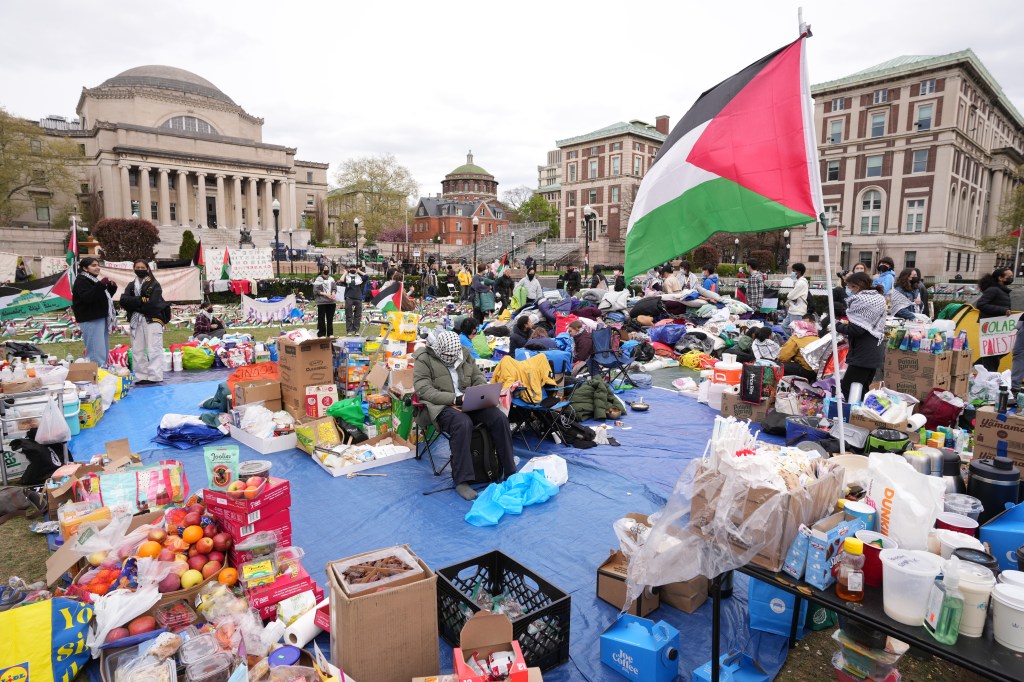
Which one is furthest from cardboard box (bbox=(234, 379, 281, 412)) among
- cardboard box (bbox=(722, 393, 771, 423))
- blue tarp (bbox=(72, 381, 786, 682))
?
cardboard box (bbox=(722, 393, 771, 423))

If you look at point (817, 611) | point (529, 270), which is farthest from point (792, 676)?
point (529, 270)

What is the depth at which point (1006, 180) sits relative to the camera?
53.5 metres

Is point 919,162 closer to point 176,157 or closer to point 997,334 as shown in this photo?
point 997,334

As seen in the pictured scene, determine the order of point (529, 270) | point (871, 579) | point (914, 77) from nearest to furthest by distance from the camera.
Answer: point (871, 579), point (529, 270), point (914, 77)

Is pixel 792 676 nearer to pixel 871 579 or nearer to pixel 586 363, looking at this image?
pixel 871 579

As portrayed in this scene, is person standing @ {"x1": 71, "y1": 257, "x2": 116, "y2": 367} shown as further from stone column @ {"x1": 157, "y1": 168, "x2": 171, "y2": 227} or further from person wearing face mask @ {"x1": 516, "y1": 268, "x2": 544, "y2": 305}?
stone column @ {"x1": 157, "y1": 168, "x2": 171, "y2": 227}

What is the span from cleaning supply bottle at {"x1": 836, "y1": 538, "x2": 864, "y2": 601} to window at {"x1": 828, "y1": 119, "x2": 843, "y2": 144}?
5326cm

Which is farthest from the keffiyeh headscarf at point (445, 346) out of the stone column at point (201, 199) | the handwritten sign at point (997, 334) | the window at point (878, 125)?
the stone column at point (201, 199)

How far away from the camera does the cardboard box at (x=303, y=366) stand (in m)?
6.31

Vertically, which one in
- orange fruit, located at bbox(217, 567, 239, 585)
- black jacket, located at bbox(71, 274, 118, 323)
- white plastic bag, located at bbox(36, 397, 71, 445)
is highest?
black jacket, located at bbox(71, 274, 118, 323)

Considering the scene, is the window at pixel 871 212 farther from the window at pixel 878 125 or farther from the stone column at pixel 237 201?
the stone column at pixel 237 201

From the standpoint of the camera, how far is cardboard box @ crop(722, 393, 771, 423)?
7047mm

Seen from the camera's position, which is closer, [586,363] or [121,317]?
[586,363]

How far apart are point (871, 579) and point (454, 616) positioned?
2.00 metres
